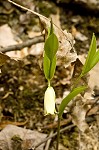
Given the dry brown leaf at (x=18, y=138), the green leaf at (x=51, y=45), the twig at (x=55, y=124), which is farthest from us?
the twig at (x=55, y=124)

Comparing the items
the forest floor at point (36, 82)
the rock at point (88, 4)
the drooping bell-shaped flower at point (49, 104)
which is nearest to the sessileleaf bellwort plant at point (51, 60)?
the drooping bell-shaped flower at point (49, 104)

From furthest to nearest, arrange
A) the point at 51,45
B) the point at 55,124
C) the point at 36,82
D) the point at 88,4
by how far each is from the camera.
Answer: the point at 88,4 → the point at 36,82 → the point at 55,124 → the point at 51,45

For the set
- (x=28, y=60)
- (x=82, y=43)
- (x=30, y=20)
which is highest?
(x=30, y=20)

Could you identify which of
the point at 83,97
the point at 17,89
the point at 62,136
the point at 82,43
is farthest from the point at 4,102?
the point at 82,43

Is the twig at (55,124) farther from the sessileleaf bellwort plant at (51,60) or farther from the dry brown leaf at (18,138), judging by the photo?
the sessileleaf bellwort plant at (51,60)

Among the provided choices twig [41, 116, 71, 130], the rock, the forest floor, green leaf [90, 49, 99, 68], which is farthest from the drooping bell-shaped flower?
the rock

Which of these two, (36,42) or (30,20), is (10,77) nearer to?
(36,42)

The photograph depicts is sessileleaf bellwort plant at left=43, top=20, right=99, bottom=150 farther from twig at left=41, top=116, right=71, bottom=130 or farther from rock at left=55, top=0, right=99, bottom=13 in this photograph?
rock at left=55, top=0, right=99, bottom=13

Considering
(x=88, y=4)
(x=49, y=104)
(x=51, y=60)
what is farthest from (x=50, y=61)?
(x=88, y=4)

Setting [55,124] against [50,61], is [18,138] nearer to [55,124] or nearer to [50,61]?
[55,124]
